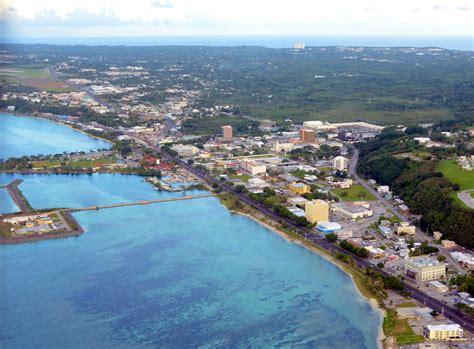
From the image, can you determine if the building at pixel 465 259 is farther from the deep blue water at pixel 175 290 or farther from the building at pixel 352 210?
the building at pixel 352 210

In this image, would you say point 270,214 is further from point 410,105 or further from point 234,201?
point 410,105

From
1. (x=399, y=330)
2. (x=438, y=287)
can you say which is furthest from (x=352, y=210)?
(x=399, y=330)

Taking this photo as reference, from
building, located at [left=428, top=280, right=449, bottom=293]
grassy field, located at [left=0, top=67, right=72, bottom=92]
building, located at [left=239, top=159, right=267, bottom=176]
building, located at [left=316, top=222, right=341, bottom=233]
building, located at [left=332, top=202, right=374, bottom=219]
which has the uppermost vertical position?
building, located at [left=428, top=280, right=449, bottom=293]

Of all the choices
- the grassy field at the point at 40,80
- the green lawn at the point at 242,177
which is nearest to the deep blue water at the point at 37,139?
the grassy field at the point at 40,80

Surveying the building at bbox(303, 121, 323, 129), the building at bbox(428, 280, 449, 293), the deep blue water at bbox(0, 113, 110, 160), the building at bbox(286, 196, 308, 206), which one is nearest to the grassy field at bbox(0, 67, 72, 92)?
the deep blue water at bbox(0, 113, 110, 160)

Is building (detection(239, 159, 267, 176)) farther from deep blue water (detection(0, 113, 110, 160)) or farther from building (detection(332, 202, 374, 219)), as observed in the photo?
deep blue water (detection(0, 113, 110, 160))

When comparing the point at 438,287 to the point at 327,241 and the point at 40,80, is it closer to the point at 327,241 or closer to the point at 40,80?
the point at 327,241
